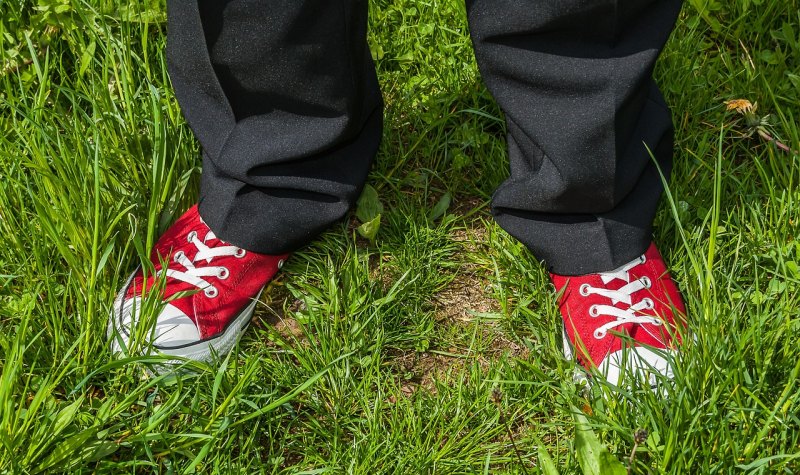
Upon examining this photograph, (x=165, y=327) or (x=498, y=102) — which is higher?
(x=498, y=102)

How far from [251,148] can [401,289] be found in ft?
1.39

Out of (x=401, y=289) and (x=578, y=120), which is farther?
(x=401, y=289)

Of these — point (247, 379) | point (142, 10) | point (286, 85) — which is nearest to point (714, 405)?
point (247, 379)

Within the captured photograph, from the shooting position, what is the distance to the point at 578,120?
1392mm

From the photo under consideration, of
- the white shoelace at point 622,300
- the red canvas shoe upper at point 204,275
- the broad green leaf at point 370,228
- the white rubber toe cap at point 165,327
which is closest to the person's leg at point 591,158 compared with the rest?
the white shoelace at point 622,300

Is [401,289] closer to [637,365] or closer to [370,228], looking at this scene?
[370,228]

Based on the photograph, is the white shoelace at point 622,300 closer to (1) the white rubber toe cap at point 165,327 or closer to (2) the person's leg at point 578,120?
(2) the person's leg at point 578,120

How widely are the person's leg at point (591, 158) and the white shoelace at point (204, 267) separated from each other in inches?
22.2

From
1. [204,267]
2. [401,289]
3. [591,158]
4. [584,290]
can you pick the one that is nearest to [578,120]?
[591,158]

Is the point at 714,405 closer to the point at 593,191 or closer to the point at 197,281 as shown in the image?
the point at 593,191

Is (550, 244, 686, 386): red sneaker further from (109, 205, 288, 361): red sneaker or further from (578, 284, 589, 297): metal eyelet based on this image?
(109, 205, 288, 361): red sneaker

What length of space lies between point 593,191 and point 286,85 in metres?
0.59

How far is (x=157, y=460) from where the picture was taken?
1.41m

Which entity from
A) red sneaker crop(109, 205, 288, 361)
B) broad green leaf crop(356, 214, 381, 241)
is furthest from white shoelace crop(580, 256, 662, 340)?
red sneaker crop(109, 205, 288, 361)
